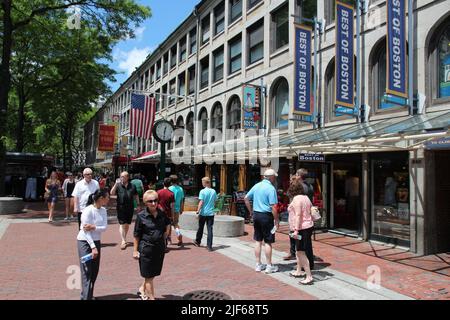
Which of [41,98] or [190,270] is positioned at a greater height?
[41,98]

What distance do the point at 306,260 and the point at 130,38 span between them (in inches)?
613

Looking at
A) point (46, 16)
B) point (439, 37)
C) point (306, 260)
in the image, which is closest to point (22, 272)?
point (306, 260)

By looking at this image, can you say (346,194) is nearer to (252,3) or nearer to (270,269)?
(270,269)

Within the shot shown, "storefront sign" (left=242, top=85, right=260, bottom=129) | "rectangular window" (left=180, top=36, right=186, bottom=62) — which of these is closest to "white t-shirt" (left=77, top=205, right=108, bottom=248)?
"storefront sign" (left=242, top=85, right=260, bottom=129)

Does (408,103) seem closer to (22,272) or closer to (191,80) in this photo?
(22,272)

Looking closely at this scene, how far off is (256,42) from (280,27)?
6.59 ft

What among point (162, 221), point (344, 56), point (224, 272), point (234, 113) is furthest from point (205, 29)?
point (162, 221)

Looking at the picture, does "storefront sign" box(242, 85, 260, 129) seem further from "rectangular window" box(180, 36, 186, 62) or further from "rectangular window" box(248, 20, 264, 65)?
"rectangular window" box(180, 36, 186, 62)

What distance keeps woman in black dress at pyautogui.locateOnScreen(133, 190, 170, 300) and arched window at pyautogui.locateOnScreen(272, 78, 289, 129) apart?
37.0 ft

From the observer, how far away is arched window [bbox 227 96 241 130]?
19.7 m

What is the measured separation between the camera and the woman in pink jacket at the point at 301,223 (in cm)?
652

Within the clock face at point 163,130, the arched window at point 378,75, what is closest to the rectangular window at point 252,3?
the arched window at point 378,75

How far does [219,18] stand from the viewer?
2322 cm

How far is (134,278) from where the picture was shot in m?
6.47
